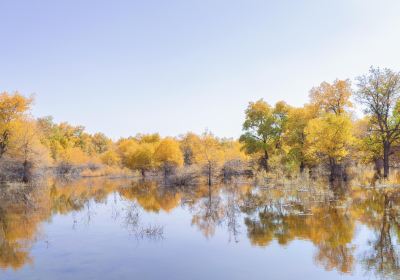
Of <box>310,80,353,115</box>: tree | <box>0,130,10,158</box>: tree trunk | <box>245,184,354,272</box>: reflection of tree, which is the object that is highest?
<box>310,80,353,115</box>: tree

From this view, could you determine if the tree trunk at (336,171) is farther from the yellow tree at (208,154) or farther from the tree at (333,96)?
the yellow tree at (208,154)

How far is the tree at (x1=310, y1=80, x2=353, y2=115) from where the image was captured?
3450 centimetres

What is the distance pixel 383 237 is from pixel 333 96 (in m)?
25.6

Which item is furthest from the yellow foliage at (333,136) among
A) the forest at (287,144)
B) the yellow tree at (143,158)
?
the yellow tree at (143,158)

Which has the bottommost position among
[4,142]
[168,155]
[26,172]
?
[26,172]

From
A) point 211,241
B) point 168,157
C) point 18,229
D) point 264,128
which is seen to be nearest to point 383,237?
point 211,241

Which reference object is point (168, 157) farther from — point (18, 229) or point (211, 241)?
point (211, 241)

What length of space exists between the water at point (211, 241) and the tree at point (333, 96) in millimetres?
15405

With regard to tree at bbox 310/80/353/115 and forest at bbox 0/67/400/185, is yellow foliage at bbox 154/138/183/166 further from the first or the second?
tree at bbox 310/80/353/115

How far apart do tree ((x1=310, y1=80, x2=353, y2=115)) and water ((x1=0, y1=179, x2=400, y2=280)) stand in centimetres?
1540

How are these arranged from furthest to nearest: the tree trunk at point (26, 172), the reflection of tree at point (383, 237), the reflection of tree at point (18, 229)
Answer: the tree trunk at point (26, 172) → the reflection of tree at point (18, 229) → the reflection of tree at point (383, 237)

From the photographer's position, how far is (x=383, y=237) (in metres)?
11.8

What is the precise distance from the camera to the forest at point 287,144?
1185 inches

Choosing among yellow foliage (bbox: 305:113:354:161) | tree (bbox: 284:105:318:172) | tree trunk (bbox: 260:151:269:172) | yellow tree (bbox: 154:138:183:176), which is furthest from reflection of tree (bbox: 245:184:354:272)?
yellow tree (bbox: 154:138:183:176)
